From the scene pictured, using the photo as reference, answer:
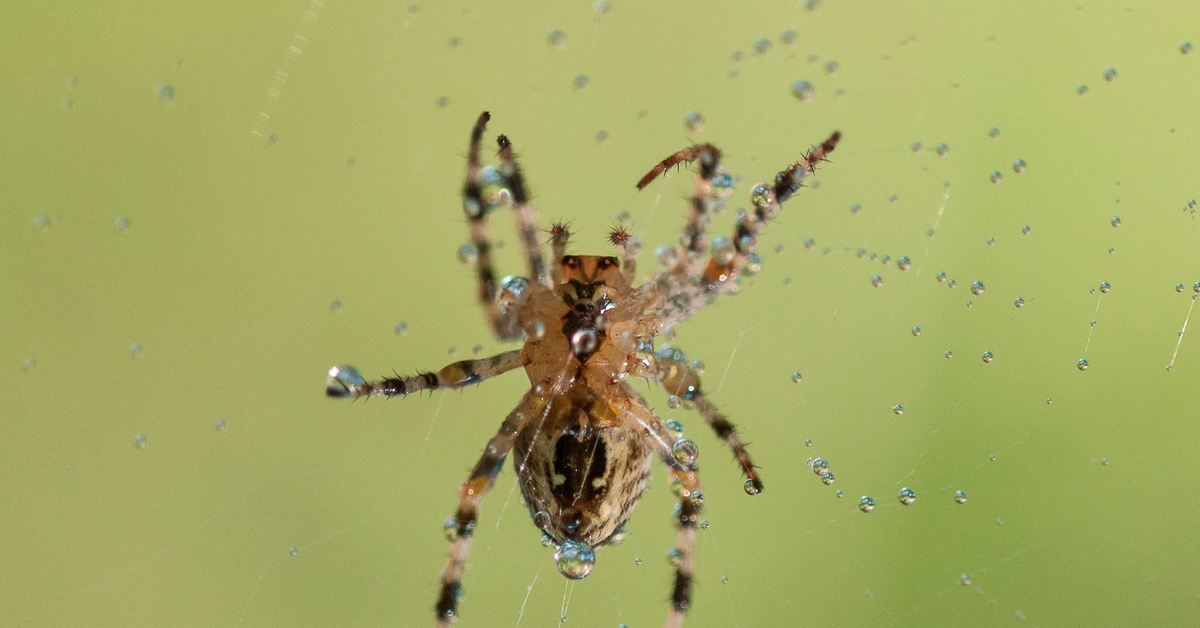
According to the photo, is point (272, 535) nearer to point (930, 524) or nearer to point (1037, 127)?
point (930, 524)

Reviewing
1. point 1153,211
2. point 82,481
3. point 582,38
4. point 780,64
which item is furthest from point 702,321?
point 82,481

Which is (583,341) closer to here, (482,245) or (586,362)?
(586,362)

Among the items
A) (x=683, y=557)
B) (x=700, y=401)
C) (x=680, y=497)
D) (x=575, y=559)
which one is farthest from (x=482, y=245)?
(x=683, y=557)

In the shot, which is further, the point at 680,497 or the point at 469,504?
the point at 680,497

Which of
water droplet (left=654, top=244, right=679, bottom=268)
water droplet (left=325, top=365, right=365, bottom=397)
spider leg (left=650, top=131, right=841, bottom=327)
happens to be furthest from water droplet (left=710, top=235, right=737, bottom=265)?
water droplet (left=325, top=365, right=365, bottom=397)

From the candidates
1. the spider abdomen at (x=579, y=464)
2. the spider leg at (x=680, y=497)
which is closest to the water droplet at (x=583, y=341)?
the spider abdomen at (x=579, y=464)

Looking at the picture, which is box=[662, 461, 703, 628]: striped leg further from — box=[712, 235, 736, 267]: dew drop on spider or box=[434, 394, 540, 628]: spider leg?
box=[712, 235, 736, 267]: dew drop on spider
